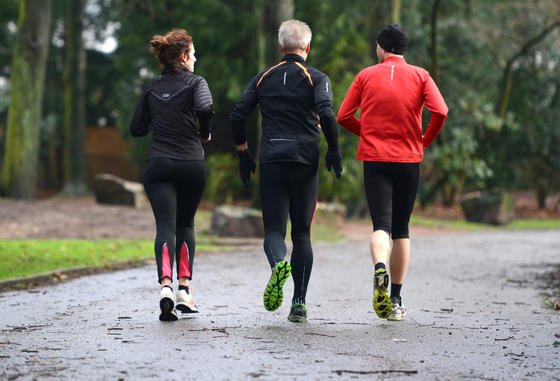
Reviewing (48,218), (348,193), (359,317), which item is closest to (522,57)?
(348,193)

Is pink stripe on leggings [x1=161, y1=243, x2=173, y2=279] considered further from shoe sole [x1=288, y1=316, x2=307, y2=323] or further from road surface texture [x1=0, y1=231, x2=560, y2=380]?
shoe sole [x1=288, y1=316, x2=307, y2=323]

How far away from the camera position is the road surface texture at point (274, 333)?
545cm

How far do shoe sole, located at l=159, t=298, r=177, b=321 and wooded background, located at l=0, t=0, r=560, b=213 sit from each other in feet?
54.7

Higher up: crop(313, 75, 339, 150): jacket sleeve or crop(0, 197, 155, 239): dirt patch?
crop(313, 75, 339, 150): jacket sleeve

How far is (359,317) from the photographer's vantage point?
307 inches

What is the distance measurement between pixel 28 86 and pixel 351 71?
814 cm

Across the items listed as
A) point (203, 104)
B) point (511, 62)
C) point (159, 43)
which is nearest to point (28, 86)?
point (511, 62)

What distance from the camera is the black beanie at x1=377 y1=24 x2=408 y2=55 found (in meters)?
7.68

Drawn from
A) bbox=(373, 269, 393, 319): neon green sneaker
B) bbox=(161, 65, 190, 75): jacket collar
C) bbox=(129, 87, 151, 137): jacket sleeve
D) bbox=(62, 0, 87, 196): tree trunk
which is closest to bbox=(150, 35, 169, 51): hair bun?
bbox=(161, 65, 190, 75): jacket collar

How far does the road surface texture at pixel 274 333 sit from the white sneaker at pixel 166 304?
0.12m

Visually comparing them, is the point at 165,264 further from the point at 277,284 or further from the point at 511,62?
the point at 511,62

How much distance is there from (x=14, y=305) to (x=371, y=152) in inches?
130

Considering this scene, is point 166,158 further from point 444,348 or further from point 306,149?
point 444,348

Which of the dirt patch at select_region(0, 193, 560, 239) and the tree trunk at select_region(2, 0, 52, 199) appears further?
the tree trunk at select_region(2, 0, 52, 199)
